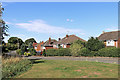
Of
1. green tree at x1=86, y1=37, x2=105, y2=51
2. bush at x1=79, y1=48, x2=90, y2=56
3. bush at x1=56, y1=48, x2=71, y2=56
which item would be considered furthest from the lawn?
bush at x1=56, y1=48, x2=71, y2=56

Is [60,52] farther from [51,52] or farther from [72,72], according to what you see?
[72,72]

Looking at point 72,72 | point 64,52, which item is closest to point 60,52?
point 64,52

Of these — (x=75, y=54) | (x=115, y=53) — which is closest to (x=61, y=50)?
(x=75, y=54)

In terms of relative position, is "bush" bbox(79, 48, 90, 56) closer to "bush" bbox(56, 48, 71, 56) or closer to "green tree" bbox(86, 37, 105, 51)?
"green tree" bbox(86, 37, 105, 51)

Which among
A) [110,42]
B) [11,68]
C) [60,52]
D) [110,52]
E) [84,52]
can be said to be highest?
[110,42]

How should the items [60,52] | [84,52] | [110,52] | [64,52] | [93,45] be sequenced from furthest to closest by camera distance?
1. [60,52]
2. [64,52]
3. [93,45]
4. [84,52]
5. [110,52]

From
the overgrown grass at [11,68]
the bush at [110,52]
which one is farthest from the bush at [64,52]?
the overgrown grass at [11,68]

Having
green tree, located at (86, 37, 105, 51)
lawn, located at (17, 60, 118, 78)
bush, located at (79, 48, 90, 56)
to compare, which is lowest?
lawn, located at (17, 60, 118, 78)

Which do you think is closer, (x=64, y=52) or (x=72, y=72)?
(x=72, y=72)

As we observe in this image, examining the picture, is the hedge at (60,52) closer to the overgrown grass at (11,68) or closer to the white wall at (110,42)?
the white wall at (110,42)

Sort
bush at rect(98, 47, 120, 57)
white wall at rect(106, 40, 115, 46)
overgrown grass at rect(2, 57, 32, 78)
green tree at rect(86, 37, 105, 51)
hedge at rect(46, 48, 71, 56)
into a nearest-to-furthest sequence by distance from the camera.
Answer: overgrown grass at rect(2, 57, 32, 78), bush at rect(98, 47, 120, 57), green tree at rect(86, 37, 105, 51), hedge at rect(46, 48, 71, 56), white wall at rect(106, 40, 115, 46)

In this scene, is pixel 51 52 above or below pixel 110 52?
below

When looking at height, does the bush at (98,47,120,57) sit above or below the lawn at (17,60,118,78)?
above

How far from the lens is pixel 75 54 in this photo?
32.5 m
